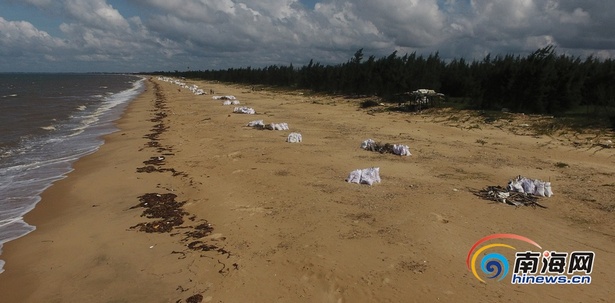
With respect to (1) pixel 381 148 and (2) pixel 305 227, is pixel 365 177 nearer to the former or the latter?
(2) pixel 305 227

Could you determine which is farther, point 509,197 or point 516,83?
point 516,83

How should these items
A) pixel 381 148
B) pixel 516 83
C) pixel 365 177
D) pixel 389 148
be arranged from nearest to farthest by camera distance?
1. pixel 365 177
2. pixel 389 148
3. pixel 381 148
4. pixel 516 83

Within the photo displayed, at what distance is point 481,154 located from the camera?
1268 centimetres

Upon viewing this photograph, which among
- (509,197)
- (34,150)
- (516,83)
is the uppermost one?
(516,83)

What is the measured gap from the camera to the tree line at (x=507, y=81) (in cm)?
2234

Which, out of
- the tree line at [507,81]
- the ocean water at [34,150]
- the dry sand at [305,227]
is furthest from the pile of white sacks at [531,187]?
the tree line at [507,81]

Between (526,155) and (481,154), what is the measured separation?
159 cm

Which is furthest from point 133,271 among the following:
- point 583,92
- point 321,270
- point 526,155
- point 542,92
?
point 583,92

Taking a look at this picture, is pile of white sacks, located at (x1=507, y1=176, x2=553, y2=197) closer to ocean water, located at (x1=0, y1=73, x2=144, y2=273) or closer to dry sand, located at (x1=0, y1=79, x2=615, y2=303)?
dry sand, located at (x1=0, y1=79, x2=615, y2=303)

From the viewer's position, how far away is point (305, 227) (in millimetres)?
Answer: 6867

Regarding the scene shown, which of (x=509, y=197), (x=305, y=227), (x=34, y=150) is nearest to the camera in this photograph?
(x=305, y=227)

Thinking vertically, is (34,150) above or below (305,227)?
below

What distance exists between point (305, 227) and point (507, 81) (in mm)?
22368

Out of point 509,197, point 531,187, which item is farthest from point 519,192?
point 509,197
